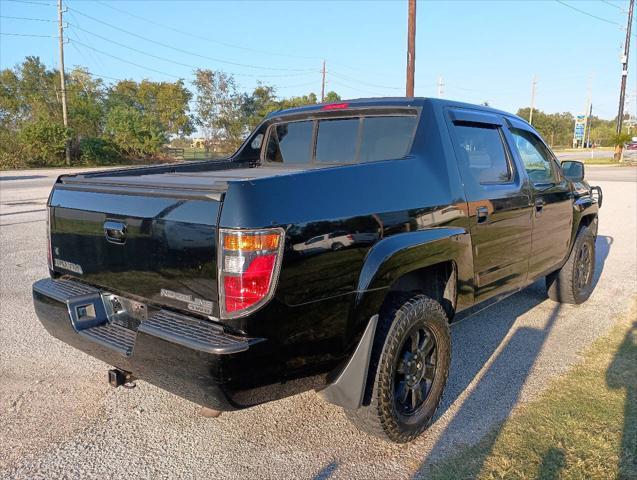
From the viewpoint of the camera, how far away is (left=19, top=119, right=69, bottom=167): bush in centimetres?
3666

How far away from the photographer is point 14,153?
36.3 metres

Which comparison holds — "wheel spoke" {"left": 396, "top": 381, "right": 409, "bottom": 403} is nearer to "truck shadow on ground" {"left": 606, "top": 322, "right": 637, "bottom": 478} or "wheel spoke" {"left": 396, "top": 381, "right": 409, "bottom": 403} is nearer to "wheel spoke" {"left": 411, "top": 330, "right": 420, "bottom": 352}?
"wheel spoke" {"left": 411, "top": 330, "right": 420, "bottom": 352}

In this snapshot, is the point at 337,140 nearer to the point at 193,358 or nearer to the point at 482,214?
the point at 482,214

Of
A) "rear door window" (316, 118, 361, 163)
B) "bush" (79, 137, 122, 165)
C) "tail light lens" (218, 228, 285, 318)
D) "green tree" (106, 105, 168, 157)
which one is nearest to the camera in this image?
"tail light lens" (218, 228, 285, 318)

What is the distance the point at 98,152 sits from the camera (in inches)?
1612

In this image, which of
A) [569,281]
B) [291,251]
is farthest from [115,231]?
[569,281]

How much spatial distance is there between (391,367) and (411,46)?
15.7m

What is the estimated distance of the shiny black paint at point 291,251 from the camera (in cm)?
217

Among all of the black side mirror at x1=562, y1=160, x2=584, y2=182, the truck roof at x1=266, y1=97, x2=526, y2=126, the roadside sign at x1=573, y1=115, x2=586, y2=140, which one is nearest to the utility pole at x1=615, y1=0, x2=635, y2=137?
the roadside sign at x1=573, y1=115, x2=586, y2=140

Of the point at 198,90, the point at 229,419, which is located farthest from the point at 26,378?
the point at 198,90

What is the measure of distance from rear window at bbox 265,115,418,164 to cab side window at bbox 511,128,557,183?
51.7 inches

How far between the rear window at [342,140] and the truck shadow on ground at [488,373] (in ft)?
5.52

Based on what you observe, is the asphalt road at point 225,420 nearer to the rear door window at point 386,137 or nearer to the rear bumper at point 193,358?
the rear bumper at point 193,358

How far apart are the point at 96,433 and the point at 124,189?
1.42 meters
